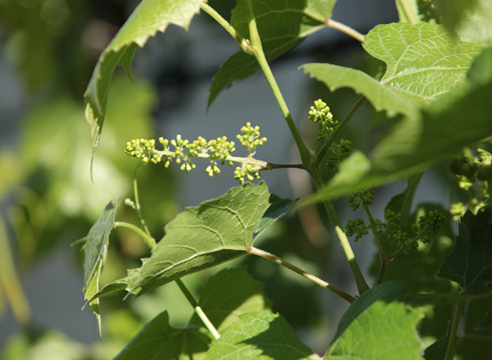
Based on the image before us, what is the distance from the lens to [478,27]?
1.57 ft

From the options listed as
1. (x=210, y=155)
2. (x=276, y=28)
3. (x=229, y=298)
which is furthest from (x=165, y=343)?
(x=276, y=28)

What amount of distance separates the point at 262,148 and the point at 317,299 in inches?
54.4

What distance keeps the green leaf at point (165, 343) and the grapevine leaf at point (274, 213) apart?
0.13 metres

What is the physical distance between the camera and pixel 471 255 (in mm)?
399

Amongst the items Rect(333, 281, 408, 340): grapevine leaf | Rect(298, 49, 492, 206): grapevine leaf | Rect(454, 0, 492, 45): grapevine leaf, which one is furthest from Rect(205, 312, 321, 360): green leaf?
Rect(454, 0, 492, 45): grapevine leaf

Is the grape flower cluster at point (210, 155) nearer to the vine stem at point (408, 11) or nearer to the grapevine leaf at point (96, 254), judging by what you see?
the grapevine leaf at point (96, 254)

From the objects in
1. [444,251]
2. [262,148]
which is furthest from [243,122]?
[444,251]

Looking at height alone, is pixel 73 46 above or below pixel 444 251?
above

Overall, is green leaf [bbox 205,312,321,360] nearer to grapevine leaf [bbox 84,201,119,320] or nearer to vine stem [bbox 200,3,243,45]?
grapevine leaf [bbox 84,201,119,320]

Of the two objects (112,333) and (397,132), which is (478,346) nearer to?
(397,132)

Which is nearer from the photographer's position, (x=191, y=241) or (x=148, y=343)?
(x=191, y=241)

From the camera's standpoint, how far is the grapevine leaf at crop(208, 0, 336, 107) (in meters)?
0.50

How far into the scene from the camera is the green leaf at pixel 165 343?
47 centimetres

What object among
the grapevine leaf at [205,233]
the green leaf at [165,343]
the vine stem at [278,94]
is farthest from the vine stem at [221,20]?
the green leaf at [165,343]
